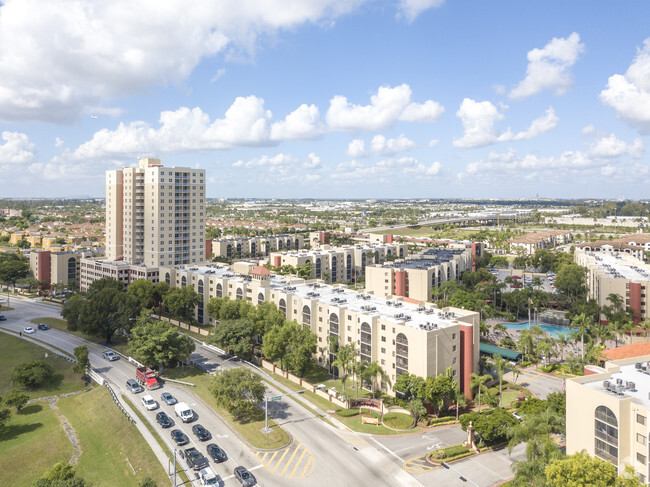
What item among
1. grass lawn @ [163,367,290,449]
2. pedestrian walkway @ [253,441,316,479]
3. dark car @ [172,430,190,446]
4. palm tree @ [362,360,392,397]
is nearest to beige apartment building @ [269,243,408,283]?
grass lawn @ [163,367,290,449]

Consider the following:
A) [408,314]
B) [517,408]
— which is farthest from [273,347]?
[517,408]

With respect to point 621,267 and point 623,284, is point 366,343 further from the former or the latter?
point 621,267

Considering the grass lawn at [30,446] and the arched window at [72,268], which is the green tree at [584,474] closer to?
the grass lawn at [30,446]

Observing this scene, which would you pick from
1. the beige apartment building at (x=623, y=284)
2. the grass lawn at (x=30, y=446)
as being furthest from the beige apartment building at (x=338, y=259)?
the grass lawn at (x=30, y=446)

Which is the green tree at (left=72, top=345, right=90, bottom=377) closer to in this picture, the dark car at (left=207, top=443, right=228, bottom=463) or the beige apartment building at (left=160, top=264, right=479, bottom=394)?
the beige apartment building at (left=160, top=264, right=479, bottom=394)

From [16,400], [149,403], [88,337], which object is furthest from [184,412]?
[88,337]

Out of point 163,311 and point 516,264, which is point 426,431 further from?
point 516,264
